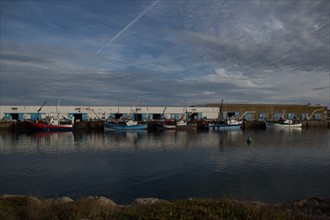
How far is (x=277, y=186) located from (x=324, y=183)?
10.5ft

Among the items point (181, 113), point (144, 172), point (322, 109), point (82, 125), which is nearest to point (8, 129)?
point (82, 125)

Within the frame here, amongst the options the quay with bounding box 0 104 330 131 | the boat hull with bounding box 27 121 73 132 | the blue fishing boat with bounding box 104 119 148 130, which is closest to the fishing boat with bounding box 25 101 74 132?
the boat hull with bounding box 27 121 73 132

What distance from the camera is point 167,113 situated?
317 feet

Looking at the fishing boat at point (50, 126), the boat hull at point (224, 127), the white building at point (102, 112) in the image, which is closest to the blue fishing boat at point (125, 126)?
the fishing boat at point (50, 126)

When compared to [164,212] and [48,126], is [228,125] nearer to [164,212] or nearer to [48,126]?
[48,126]

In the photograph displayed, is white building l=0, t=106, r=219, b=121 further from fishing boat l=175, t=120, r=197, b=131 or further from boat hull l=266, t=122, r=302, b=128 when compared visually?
boat hull l=266, t=122, r=302, b=128

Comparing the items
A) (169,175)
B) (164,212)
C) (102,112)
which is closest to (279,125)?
(102,112)

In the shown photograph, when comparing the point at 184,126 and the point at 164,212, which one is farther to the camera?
the point at 184,126

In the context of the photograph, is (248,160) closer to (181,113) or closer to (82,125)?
(82,125)

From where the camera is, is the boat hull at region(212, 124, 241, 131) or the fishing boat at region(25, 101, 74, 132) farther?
the boat hull at region(212, 124, 241, 131)

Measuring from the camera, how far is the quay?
81.3 meters

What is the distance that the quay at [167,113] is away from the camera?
8131 centimetres

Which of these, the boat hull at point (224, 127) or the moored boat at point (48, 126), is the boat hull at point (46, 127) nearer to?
the moored boat at point (48, 126)

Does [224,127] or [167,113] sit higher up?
[167,113]
